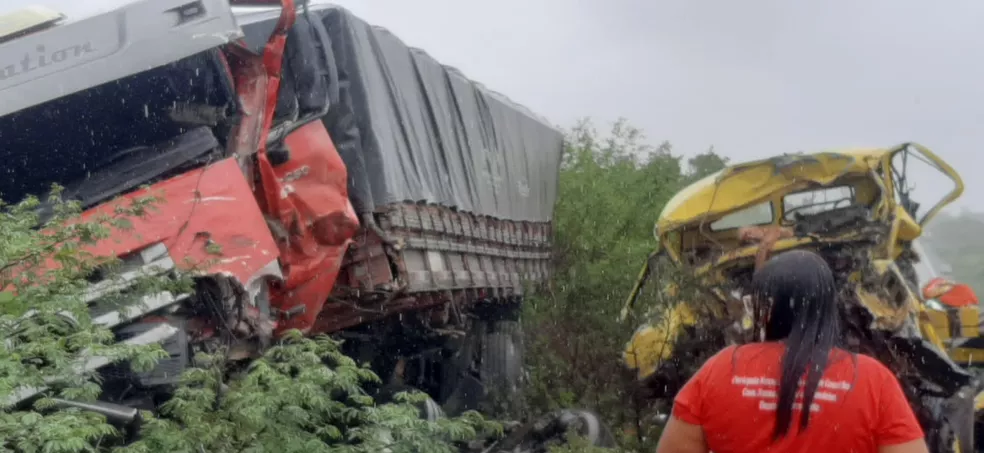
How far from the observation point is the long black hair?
284cm

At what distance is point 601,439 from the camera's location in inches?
272

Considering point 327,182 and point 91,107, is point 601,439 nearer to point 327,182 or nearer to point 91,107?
point 327,182

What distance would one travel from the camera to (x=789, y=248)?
24.4 ft

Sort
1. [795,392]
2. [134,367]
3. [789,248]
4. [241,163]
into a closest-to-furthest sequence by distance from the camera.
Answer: [795,392] → [134,367] → [241,163] → [789,248]

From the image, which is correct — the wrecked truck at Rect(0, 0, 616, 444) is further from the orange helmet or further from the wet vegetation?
the orange helmet

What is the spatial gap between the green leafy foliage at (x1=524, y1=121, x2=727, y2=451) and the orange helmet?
7.07ft

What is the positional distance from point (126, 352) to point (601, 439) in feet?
12.1

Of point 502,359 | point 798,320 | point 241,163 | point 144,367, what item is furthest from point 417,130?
point 798,320

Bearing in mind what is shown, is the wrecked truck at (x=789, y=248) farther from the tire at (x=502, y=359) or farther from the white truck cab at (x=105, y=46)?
the white truck cab at (x=105, y=46)

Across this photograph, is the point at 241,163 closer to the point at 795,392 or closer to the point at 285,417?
the point at 285,417

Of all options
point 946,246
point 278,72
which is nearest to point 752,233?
point 278,72

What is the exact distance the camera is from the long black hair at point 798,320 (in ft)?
9.32

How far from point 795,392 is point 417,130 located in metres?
5.20

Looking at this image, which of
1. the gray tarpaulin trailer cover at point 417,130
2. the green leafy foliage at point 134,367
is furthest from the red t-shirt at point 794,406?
the gray tarpaulin trailer cover at point 417,130
